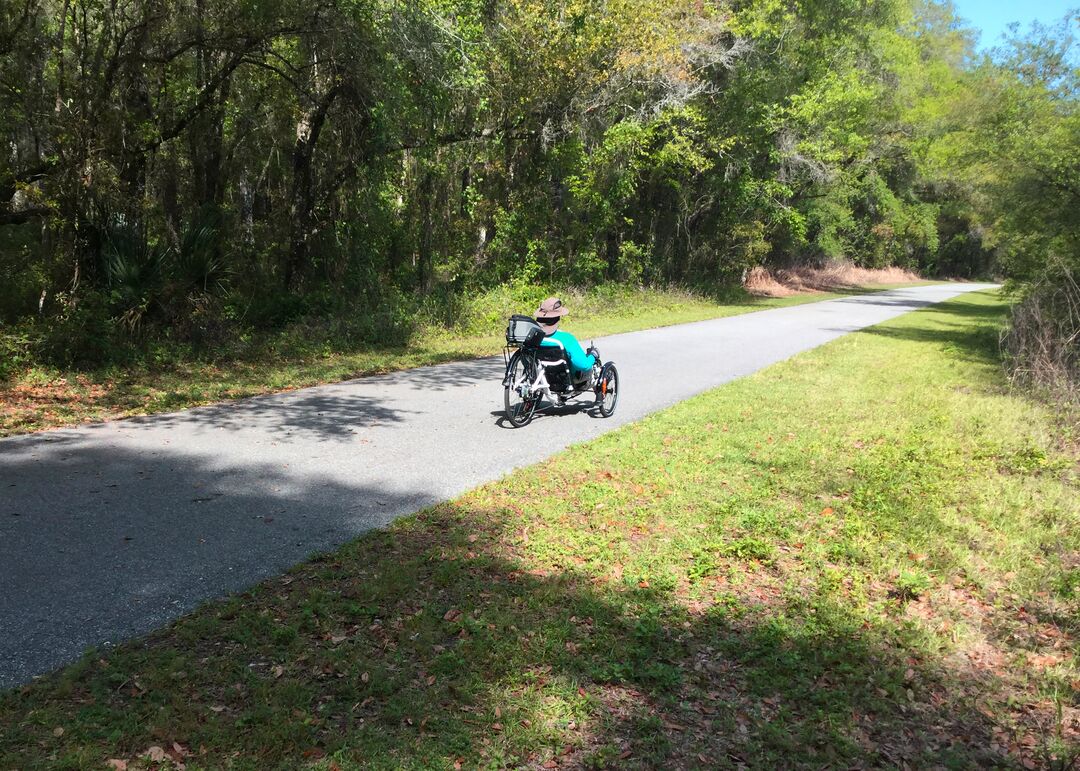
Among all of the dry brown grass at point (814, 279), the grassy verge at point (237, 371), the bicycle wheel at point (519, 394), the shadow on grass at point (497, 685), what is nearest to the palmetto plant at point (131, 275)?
the grassy verge at point (237, 371)

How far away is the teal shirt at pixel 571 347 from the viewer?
28.5 feet

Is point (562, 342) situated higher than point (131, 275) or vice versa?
point (131, 275)

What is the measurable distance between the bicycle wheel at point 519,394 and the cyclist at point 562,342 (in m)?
0.36

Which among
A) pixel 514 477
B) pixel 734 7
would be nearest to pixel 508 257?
pixel 734 7

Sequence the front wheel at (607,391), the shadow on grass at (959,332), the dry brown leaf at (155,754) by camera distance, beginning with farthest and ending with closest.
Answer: the shadow on grass at (959,332), the front wheel at (607,391), the dry brown leaf at (155,754)

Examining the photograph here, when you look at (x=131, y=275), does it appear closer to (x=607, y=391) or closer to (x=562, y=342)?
(x=562, y=342)

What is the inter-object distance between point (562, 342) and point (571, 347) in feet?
0.53

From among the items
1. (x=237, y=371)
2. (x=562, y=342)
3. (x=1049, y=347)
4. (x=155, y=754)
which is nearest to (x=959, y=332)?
(x=1049, y=347)

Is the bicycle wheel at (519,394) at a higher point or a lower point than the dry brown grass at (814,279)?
lower

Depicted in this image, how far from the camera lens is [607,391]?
367 inches

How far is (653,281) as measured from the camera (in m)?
28.9

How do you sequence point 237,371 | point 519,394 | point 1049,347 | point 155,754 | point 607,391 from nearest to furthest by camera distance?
point 155,754
point 519,394
point 607,391
point 237,371
point 1049,347

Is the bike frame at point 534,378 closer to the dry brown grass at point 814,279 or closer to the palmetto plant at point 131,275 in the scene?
the palmetto plant at point 131,275

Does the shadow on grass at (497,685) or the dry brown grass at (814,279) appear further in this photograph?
the dry brown grass at (814,279)
